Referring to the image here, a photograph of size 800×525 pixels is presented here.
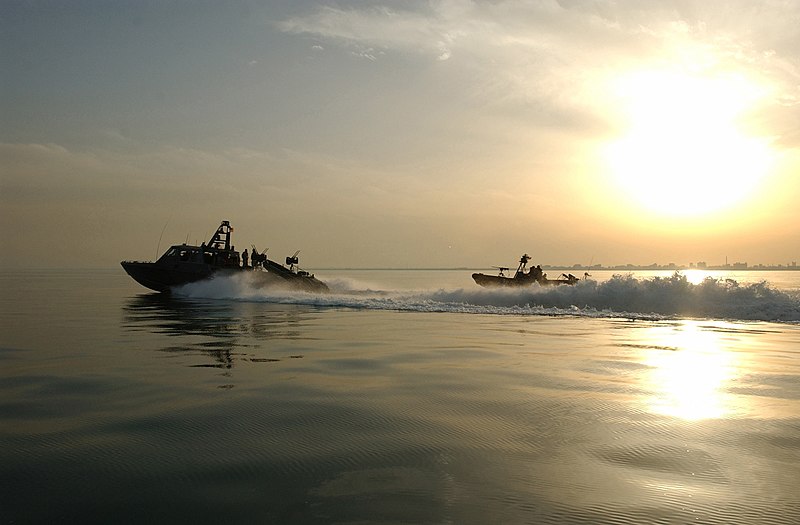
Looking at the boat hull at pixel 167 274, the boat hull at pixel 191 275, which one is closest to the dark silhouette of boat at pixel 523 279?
the boat hull at pixel 191 275

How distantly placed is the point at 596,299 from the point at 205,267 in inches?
1098

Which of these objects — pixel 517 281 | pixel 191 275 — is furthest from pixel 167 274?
pixel 517 281

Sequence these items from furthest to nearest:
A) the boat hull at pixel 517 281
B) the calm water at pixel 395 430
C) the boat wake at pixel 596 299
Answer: the boat hull at pixel 517 281 < the boat wake at pixel 596 299 < the calm water at pixel 395 430

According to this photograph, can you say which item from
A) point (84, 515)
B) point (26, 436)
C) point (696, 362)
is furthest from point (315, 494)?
point (696, 362)

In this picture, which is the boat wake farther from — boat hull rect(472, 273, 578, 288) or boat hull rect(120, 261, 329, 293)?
boat hull rect(472, 273, 578, 288)

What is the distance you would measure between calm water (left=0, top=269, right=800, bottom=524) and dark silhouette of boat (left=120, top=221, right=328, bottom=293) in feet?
79.0

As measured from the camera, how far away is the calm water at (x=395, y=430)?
4746mm

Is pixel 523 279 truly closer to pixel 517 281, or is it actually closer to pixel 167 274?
pixel 517 281

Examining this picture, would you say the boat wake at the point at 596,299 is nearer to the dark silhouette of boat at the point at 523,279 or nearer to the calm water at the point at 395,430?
the dark silhouette of boat at the point at 523,279

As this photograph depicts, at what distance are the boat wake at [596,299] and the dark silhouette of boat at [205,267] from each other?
1032mm

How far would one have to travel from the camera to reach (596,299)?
34.2 m

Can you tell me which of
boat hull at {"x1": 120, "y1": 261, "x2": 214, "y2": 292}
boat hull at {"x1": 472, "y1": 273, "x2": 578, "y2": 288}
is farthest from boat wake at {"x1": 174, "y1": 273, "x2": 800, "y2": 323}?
boat hull at {"x1": 472, "y1": 273, "x2": 578, "y2": 288}

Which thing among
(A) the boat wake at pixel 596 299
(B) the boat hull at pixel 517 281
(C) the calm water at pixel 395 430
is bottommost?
(C) the calm water at pixel 395 430

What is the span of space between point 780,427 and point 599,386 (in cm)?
305
